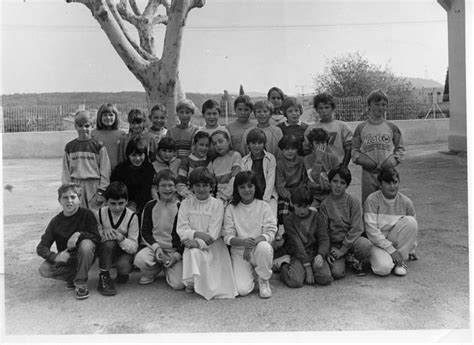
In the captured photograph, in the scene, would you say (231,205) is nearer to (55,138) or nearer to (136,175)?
(136,175)

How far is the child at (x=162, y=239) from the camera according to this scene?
3326 mm

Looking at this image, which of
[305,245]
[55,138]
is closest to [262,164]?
[305,245]

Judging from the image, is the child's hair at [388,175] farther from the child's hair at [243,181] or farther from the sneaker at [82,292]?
the sneaker at [82,292]

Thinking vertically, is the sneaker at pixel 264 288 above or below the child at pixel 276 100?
below

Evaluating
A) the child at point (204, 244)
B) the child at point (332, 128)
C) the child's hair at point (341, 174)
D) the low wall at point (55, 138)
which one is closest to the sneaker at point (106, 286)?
the child at point (204, 244)

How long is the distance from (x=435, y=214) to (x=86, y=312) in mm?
3880

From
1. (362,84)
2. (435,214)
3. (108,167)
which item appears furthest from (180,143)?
(362,84)

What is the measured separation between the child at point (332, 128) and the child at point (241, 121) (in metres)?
0.53

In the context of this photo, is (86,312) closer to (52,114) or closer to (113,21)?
(113,21)

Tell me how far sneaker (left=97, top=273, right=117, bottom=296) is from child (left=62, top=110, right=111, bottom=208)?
730 mm

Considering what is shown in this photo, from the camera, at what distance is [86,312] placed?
2949 millimetres

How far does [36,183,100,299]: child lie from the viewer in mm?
3217

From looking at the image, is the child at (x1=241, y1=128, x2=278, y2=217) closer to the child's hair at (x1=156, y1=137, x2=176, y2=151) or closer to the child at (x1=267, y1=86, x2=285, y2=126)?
the child's hair at (x1=156, y1=137, x2=176, y2=151)

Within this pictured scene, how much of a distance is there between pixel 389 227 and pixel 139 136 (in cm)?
217
